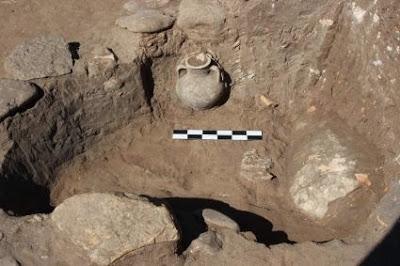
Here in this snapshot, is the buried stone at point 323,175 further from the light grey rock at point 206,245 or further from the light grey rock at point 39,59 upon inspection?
the light grey rock at point 39,59

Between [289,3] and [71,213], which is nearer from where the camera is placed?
[71,213]

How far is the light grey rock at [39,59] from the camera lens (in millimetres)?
4062

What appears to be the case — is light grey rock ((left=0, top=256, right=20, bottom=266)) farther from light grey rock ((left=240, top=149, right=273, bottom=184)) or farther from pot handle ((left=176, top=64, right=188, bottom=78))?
pot handle ((left=176, top=64, right=188, bottom=78))

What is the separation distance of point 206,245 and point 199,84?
71.7 inches

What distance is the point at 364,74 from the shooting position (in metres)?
4.08

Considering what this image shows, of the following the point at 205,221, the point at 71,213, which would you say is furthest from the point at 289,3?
the point at 71,213

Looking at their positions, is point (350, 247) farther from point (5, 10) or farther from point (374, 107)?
point (5, 10)

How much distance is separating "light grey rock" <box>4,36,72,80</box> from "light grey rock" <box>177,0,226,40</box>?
1095 millimetres

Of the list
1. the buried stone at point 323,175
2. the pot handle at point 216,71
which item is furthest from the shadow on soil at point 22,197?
the buried stone at point 323,175

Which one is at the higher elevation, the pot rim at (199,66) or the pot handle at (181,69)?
the pot rim at (199,66)

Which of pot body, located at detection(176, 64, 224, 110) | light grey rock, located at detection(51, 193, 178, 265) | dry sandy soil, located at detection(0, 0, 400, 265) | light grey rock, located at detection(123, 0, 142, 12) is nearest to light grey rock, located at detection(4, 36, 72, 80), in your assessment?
dry sandy soil, located at detection(0, 0, 400, 265)

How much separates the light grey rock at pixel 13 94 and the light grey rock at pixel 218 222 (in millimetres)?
1706

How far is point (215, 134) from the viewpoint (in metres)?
4.64

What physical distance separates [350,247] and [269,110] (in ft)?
6.28
